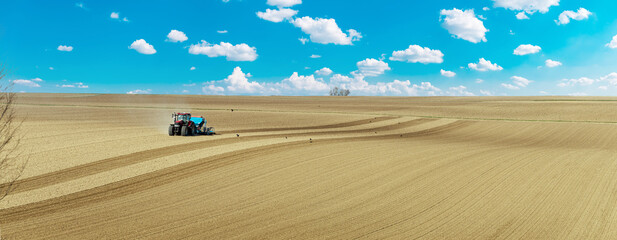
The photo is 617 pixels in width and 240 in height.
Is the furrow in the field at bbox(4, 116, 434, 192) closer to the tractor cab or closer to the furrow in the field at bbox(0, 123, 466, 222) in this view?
the furrow in the field at bbox(0, 123, 466, 222)

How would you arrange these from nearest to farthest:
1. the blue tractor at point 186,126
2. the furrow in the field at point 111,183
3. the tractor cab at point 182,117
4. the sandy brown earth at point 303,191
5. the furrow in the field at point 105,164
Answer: the sandy brown earth at point 303,191 → the furrow in the field at point 111,183 → the furrow in the field at point 105,164 → the blue tractor at point 186,126 → the tractor cab at point 182,117

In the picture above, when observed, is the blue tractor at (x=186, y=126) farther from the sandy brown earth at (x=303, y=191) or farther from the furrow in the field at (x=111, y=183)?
the furrow in the field at (x=111, y=183)

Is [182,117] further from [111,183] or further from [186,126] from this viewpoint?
[111,183]

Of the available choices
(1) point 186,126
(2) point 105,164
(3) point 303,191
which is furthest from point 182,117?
(3) point 303,191

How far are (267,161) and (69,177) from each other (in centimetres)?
881

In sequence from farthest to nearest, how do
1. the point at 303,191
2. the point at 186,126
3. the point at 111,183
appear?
the point at 186,126 < the point at 111,183 < the point at 303,191

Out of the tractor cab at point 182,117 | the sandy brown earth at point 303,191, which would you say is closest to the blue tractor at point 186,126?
the tractor cab at point 182,117

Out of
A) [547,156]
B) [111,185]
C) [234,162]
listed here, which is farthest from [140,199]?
[547,156]

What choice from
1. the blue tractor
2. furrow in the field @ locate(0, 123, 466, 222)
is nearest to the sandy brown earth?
furrow in the field @ locate(0, 123, 466, 222)

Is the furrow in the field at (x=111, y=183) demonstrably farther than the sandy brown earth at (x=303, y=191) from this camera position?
Yes

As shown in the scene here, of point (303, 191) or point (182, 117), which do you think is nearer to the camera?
point (303, 191)

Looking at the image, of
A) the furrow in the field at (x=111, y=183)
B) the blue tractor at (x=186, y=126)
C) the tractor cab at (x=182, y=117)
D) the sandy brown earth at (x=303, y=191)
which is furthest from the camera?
the tractor cab at (x=182, y=117)

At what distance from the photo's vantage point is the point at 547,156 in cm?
2381

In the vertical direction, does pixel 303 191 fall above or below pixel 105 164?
below
